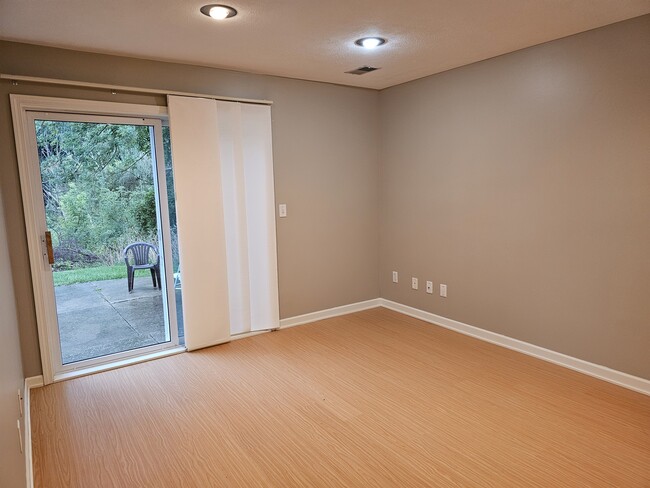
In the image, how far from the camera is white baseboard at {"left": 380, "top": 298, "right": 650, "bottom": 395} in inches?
117

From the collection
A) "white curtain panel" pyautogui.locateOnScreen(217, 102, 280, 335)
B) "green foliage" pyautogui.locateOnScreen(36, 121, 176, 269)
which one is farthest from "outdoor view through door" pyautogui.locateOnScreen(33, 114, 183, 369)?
"white curtain panel" pyautogui.locateOnScreen(217, 102, 280, 335)

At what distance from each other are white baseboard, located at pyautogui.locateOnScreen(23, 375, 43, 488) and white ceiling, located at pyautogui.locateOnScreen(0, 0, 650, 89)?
231cm

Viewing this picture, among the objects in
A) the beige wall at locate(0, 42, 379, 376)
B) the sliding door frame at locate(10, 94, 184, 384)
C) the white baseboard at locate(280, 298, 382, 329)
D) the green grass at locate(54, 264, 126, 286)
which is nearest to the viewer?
the sliding door frame at locate(10, 94, 184, 384)

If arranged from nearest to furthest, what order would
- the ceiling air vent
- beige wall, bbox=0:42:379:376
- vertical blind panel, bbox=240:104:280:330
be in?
beige wall, bbox=0:42:379:376
the ceiling air vent
vertical blind panel, bbox=240:104:280:330

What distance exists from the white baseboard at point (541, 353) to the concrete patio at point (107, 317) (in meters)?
2.41

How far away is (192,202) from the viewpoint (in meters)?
3.65

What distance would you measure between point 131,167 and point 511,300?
3297 mm

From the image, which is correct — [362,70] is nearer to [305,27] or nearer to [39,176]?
[305,27]

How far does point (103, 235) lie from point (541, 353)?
357 centimetres

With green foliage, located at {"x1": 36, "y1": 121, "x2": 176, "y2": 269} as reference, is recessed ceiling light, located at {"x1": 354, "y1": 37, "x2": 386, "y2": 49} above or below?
above

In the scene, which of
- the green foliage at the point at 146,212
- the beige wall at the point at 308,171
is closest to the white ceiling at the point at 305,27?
the beige wall at the point at 308,171

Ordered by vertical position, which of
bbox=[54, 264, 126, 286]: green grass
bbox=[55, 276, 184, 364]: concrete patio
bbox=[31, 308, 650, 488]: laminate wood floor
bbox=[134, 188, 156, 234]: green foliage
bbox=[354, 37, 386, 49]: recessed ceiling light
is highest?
bbox=[354, 37, 386, 49]: recessed ceiling light

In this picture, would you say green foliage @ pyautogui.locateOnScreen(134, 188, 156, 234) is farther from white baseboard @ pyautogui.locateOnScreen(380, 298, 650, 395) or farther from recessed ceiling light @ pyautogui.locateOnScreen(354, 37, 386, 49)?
white baseboard @ pyautogui.locateOnScreen(380, 298, 650, 395)

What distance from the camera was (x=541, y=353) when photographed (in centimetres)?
349
